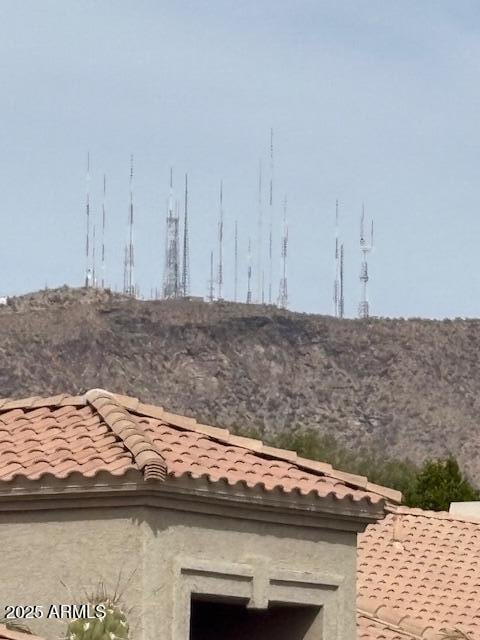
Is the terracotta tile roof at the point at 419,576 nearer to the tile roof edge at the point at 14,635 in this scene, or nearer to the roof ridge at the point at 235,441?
the roof ridge at the point at 235,441

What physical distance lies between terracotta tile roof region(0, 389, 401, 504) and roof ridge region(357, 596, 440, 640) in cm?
344

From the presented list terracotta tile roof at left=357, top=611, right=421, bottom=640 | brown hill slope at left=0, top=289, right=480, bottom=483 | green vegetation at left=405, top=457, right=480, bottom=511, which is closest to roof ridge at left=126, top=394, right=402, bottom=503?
terracotta tile roof at left=357, top=611, right=421, bottom=640

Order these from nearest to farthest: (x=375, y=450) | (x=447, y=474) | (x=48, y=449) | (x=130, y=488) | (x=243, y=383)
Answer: (x=130, y=488) < (x=48, y=449) < (x=447, y=474) < (x=375, y=450) < (x=243, y=383)

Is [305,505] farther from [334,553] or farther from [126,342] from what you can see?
[126,342]

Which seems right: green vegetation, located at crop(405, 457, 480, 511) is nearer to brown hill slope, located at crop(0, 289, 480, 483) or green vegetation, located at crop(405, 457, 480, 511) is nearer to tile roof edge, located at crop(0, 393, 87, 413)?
brown hill slope, located at crop(0, 289, 480, 483)

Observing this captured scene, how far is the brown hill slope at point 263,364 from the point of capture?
10012 centimetres

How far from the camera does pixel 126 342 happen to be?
10862 centimetres

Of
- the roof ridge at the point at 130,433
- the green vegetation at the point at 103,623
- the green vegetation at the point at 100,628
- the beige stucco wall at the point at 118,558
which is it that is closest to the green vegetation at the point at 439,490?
the roof ridge at the point at 130,433

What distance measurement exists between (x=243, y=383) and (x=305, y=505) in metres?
88.0

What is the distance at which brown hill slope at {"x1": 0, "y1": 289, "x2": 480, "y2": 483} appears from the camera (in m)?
100

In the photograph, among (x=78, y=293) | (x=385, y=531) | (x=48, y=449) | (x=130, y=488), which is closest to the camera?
(x=130, y=488)

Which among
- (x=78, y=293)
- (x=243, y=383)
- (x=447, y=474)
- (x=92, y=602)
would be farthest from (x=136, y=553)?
(x=78, y=293)

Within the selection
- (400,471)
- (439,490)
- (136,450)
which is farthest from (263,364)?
(136,450)

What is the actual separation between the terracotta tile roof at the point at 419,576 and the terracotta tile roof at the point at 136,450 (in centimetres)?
337
